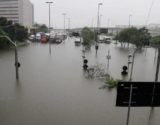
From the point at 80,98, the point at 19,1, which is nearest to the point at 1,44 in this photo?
the point at 80,98

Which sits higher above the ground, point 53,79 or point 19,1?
→ point 19,1

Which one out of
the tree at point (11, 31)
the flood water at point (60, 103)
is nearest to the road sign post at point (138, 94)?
the flood water at point (60, 103)

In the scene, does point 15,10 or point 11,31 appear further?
point 15,10

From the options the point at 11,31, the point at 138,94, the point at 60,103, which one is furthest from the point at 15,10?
the point at 138,94

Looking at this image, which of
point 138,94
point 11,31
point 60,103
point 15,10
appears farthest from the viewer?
point 15,10

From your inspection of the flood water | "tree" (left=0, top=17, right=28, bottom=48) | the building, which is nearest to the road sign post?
the flood water

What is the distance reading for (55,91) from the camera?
10031 mm

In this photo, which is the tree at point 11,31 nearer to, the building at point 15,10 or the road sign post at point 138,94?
the road sign post at point 138,94

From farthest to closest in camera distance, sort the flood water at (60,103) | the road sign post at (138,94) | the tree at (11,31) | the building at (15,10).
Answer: the building at (15,10) < the tree at (11,31) < the flood water at (60,103) < the road sign post at (138,94)

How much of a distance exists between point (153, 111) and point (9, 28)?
29.8 m

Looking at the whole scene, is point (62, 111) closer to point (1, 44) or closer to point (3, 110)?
point (3, 110)

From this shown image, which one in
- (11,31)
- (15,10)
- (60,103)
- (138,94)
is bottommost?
(60,103)

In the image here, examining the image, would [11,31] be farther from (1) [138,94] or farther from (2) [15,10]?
(2) [15,10]

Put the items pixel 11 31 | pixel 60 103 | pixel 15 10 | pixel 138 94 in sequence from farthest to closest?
pixel 15 10 → pixel 11 31 → pixel 60 103 → pixel 138 94
